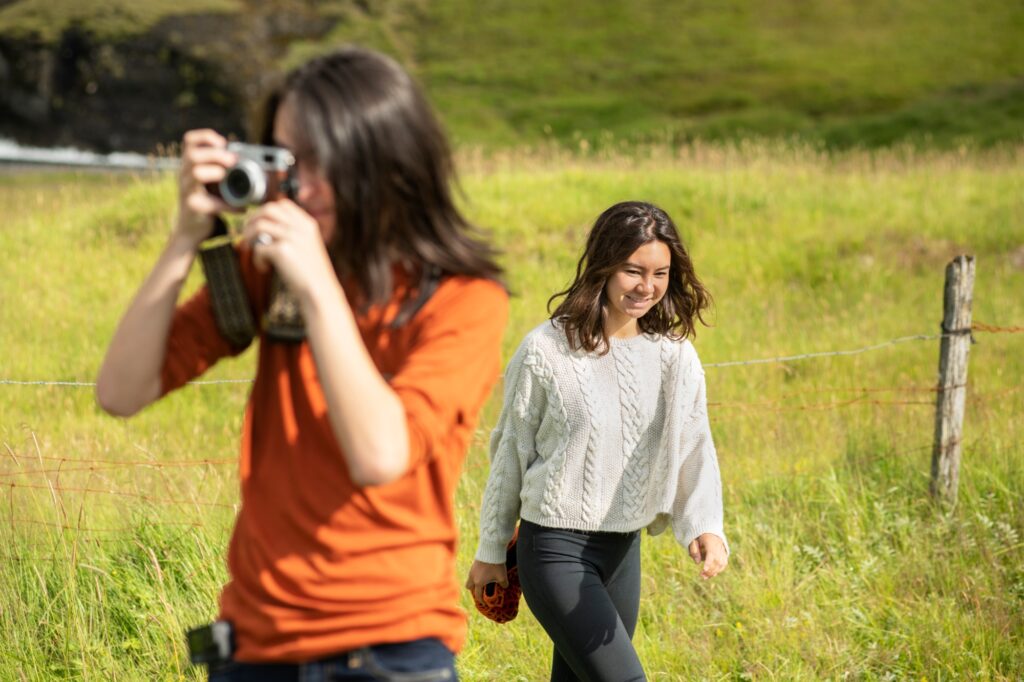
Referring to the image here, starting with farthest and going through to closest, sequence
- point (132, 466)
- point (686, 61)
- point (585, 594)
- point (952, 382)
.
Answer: point (686, 61) < point (952, 382) < point (132, 466) < point (585, 594)

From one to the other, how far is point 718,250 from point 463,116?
874 inches

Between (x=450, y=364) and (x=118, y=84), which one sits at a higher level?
(x=450, y=364)

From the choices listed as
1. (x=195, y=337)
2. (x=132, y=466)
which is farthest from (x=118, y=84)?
(x=195, y=337)

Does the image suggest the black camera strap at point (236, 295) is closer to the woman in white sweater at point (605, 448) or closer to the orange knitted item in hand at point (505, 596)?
the woman in white sweater at point (605, 448)

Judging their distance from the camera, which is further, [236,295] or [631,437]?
[631,437]

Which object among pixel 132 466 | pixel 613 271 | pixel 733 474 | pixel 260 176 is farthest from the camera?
pixel 733 474

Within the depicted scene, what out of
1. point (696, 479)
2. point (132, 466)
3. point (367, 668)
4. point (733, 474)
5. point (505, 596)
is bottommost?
point (733, 474)

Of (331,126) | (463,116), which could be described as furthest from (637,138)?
(331,126)

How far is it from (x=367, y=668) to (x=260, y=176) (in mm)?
723

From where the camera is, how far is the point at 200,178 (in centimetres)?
157

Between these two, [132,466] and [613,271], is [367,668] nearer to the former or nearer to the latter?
[613,271]

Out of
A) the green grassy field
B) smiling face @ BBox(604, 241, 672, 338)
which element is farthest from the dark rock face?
smiling face @ BBox(604, 241, 672, 338)

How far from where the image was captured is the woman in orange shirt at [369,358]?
1585 millimetres

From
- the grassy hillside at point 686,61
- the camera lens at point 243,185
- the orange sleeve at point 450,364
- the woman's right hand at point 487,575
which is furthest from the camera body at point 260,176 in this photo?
the grassy hillside at point 686,61
